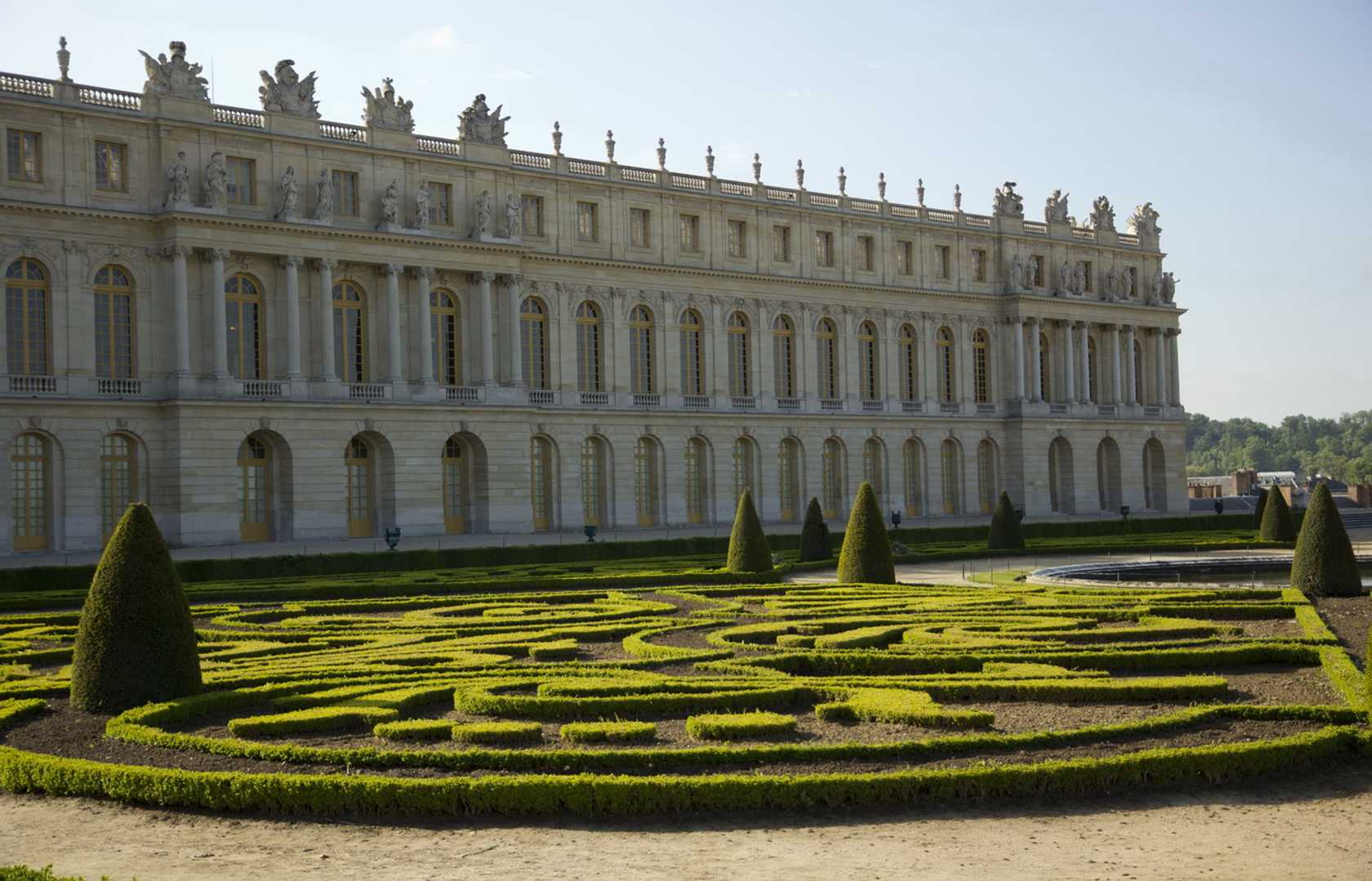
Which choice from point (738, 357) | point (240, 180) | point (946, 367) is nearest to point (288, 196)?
point (240, 180)

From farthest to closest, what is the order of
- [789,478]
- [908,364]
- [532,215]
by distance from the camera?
[908,364]
[789,478]
[532,215]

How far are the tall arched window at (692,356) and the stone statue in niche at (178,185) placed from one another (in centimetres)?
2269

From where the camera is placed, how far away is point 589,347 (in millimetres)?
61750

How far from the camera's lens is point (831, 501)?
69.4 m

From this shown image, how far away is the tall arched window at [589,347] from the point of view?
61406 mm

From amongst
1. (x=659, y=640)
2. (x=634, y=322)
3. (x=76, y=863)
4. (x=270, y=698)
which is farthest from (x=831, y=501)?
(x=76, y=863)

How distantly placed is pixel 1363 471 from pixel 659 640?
152229 mm

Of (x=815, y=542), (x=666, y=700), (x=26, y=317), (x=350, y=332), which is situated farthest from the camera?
(x=350, y=332)

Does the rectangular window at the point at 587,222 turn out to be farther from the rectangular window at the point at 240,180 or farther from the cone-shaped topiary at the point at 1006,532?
the cone-shaped topiary at the point at 1006,532

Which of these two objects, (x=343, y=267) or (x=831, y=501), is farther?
(x=831, y=501)

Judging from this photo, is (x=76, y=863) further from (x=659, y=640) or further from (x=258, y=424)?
(x=258, y=424)

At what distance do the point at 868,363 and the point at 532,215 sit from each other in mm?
19749

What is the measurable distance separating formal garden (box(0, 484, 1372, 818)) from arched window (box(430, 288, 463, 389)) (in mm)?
31919

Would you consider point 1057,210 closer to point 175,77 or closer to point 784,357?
point 784,357
